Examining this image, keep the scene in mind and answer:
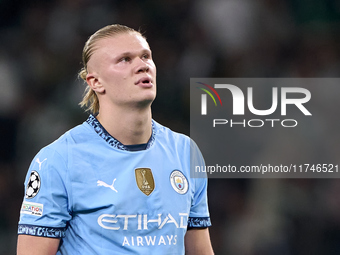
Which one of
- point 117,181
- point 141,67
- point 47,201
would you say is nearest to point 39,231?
point 47,201

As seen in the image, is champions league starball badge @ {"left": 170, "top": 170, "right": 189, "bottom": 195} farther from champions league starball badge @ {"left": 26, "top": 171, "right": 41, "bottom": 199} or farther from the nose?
champions league starball badge @ {"left": 26, "top": 171, "right": 41, "bottom": 199}

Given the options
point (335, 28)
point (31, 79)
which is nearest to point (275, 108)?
point (335, 28)

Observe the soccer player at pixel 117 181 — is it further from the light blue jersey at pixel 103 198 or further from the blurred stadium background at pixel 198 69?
the blurred stadium background at pixel 198 69

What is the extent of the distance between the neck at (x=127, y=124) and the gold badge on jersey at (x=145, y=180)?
0.17 meters

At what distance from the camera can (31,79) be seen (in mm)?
5773

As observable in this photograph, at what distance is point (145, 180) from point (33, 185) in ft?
1.83

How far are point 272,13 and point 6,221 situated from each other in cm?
377

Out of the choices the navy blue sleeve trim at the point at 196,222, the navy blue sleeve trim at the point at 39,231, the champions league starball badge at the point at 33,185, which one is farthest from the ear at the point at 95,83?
the navy blue sleeve trim at the point at 196,222

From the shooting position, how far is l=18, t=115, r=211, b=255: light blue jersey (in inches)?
101

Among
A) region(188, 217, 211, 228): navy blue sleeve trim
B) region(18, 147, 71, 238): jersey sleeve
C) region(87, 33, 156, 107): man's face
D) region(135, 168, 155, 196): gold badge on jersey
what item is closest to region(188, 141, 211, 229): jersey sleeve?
region(188, 217, 211, 228): navy blue sleeve trim

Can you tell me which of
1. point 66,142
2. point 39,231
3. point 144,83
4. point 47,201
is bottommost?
point 39,231

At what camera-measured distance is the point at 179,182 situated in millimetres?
2844

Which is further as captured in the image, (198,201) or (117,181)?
(198,201)

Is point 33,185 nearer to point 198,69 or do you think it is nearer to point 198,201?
point 198,201
